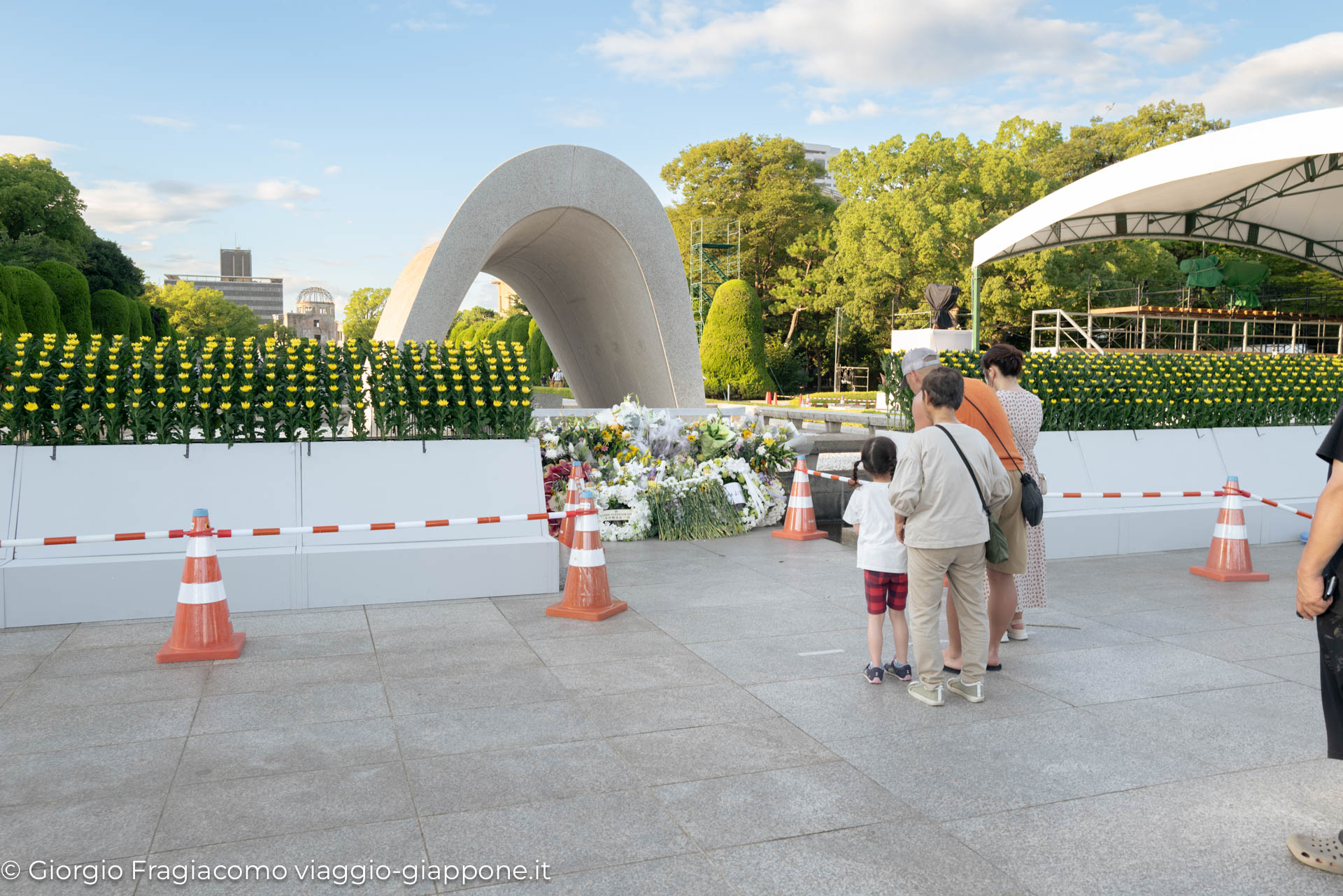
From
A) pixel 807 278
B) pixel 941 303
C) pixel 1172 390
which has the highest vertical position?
pixel 807 278

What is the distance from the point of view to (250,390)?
6949 mm

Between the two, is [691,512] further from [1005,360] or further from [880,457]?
[880,457]

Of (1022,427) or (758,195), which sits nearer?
(1022,427)

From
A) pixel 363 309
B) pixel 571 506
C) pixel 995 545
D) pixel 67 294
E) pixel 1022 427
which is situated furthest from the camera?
pixel 363 309

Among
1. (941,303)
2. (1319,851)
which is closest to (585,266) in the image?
(941,303)

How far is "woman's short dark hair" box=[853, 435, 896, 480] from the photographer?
484cm

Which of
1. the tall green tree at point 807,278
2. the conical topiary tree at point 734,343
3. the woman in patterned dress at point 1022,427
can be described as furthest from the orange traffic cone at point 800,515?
the tall green tree at point 807,278

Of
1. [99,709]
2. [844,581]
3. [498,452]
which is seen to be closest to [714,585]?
[844,581]

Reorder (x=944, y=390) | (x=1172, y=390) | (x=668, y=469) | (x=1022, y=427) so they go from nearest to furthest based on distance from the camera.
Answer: (x=944, y=390), (x=1022, y=427), (x=668, y=469), (x=1172, y=390)

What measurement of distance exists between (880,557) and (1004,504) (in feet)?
2.60

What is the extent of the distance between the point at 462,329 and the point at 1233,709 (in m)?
61.0

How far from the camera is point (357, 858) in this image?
3.05 m

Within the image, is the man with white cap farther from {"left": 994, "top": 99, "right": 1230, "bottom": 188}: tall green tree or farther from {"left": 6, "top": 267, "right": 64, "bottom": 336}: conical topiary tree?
{"left": 994, "top": 99, "right": 1230, "bottom": 188}: tall green tree

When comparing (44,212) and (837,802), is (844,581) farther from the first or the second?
(44,212)
